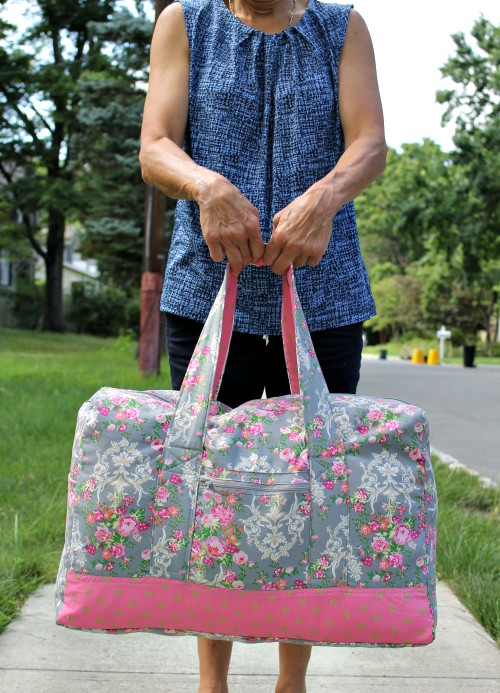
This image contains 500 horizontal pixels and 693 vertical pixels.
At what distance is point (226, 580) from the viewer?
180cm

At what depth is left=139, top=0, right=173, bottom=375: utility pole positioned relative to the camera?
11625mm

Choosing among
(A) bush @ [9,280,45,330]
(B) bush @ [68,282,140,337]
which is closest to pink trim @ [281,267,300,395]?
(A) bush @ [9,280,45,330]

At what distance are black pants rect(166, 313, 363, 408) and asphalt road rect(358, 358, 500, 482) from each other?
405 centimetres

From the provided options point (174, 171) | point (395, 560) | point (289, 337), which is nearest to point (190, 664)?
point (395, 560)

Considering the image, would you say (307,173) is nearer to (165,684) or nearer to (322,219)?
(322,219)

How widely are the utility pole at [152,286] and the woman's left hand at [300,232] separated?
31.7 feet

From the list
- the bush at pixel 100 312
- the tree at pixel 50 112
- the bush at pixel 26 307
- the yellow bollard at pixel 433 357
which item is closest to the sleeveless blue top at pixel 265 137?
the tree at pixel 50 112

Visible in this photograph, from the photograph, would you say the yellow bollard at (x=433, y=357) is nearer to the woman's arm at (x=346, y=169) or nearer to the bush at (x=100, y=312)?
the bush at (x=100, y=312)

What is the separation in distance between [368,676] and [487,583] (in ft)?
2.89

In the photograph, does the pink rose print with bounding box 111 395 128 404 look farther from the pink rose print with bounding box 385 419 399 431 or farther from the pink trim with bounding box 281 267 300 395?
the pink rose print with bounding box 385 419 399 431

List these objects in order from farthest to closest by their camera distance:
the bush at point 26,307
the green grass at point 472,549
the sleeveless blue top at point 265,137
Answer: the bush at point 26,307 → the green grass at point 472,549 → the sleeveless blue top at point 265,137

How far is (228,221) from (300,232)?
16cm

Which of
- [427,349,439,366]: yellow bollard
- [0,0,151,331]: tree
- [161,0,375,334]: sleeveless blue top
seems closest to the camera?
[161,0,375,334]: sleeveless blue top

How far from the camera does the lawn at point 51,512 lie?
3.33 metres
